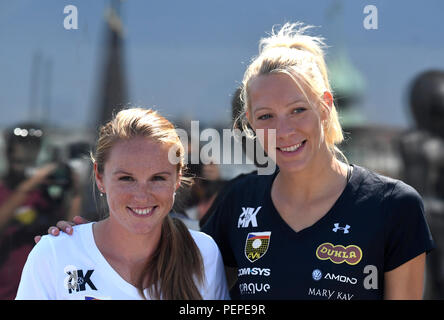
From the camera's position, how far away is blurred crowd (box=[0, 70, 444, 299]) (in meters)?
2.74

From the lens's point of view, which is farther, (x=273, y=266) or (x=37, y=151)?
(x=37, y=151)

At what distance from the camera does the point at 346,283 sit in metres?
1.74

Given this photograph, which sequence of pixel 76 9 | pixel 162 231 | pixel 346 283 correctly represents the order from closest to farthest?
pixel 346 283 < pixel 162 231 < pixel 76 9

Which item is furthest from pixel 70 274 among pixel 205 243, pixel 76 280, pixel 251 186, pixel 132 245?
pixel 251 186

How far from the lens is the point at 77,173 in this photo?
109 inches

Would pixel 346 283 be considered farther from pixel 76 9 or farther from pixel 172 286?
pixel 76 9

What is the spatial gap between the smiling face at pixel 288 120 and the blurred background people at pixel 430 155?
1.10 metres

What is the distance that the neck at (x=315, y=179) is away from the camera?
190 cm

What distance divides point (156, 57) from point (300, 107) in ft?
3.52

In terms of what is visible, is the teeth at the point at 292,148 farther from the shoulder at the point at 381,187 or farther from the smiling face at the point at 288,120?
the shoulder at the point at 381,187

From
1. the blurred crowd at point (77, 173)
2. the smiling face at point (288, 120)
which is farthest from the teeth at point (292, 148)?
the blurred crowd at point (77, 173)

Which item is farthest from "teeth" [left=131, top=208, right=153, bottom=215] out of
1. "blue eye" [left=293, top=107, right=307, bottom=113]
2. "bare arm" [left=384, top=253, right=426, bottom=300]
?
"bare arm" [left=384, top=253, right=426, bottom=300]

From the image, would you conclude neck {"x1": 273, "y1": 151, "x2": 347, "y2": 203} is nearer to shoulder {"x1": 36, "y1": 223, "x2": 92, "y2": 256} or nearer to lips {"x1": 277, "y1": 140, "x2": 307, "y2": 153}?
lips {"x1": 277, "y1": 140, "x2": 307, "y2": 153}
